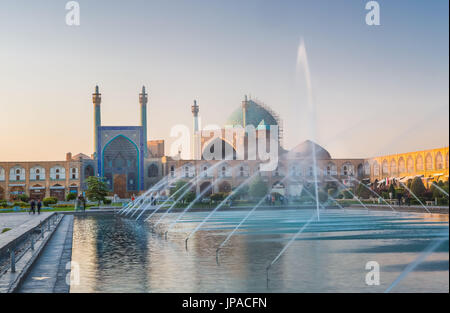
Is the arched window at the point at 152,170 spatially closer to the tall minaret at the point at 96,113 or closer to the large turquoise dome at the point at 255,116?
the tall minaret at the point at 96,113

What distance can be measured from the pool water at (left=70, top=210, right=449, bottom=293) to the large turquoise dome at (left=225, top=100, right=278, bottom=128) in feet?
160

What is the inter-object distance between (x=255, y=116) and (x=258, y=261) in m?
55.4

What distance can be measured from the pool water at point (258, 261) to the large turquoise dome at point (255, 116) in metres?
48.9

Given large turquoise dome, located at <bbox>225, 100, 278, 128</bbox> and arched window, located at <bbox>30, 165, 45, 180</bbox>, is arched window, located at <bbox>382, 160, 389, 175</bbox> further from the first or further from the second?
arched window, located at <bbox>30, 165, 45, 180</bbox>

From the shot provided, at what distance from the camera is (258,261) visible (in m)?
10.2

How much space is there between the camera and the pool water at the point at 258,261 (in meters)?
7.98

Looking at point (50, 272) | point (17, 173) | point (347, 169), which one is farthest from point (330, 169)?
point (50, 272)

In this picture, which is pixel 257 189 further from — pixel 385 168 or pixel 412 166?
pixel 385 168

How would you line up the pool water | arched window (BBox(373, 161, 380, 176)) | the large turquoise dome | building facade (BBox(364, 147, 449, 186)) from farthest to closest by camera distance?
1. the large turquoise dome
2. arched window (BBox(373, 161, 380, 176))
3. building facade (BBox(364, 147, 449, 186))
4. the pool water

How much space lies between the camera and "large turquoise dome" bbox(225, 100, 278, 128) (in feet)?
212

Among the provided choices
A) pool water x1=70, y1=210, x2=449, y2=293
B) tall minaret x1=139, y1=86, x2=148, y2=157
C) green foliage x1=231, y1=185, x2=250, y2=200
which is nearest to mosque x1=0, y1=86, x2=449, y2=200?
tall minaret x1=139, y1=86, x2=148, y2=157

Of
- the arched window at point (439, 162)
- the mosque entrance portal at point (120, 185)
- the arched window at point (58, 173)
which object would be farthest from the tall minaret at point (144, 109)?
the arched window at point (439, 162)

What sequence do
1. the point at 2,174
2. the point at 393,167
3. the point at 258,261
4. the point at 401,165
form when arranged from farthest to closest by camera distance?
the point at 2,174 < the point at 393,167 < the point at 401,165 < the point at 258,261
